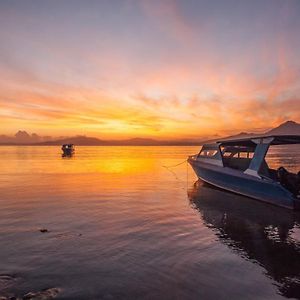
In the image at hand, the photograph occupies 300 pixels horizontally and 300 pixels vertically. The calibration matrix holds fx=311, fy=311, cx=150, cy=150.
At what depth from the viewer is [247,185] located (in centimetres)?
1752

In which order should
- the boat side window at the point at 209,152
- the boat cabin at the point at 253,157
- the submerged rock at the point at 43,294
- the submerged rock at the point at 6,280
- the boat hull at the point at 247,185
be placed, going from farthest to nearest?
the boat side window at the point at 209,152
the boat cabin at the point at 253,157
the boat hull at the point at 247,185
the submerged rock at the point at 6,280
the submerged rock at the point at 43,294

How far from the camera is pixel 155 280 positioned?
6930 millimetres

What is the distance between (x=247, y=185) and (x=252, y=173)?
807mm

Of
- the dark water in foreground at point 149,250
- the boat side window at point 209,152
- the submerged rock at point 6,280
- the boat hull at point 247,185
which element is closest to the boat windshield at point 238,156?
the boat side window at point 209,152

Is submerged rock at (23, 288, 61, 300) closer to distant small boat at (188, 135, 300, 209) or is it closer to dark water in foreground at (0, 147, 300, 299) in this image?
dark water in foreground at (0, 147, 300, 299)

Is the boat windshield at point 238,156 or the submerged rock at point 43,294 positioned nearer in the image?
the submerged rock at point 43,294

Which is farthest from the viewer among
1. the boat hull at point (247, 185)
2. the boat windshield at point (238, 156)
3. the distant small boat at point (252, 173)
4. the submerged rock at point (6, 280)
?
the boat windshield at point (238, 156)

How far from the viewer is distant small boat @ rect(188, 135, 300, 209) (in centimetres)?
1531

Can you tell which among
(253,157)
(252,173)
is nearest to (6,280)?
(252,173)

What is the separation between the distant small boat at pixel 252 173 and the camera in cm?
1531

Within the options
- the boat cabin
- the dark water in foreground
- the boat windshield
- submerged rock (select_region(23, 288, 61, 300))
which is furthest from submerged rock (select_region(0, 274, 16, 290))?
the boat windshield

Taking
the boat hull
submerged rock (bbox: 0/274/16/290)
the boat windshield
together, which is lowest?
submerged rock (bbox: 0/274/16/290)

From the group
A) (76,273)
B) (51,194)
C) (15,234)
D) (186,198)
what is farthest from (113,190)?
(76,273)

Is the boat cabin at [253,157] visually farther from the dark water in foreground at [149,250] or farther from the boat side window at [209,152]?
the dark water in foreground at [149,250]
